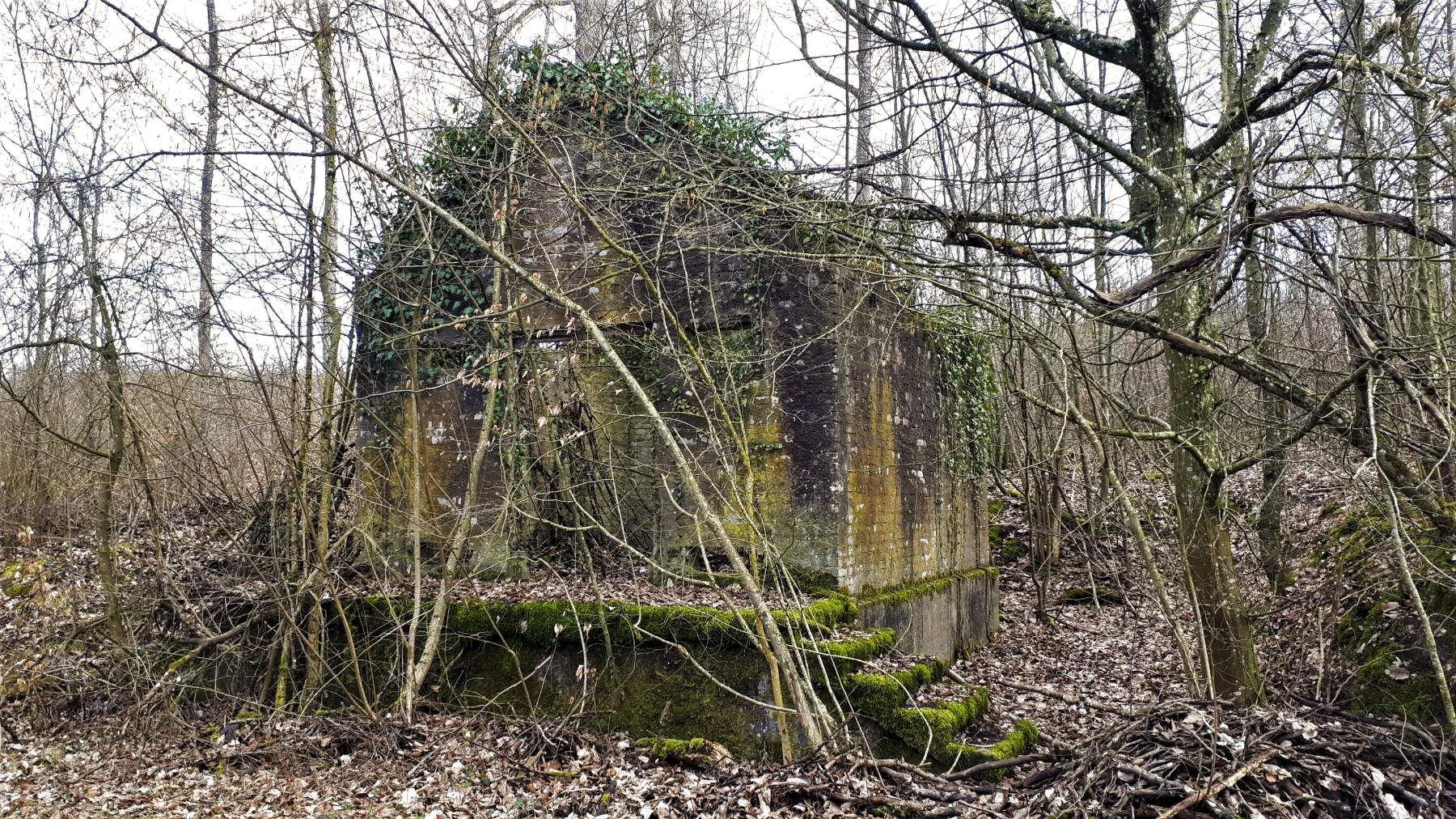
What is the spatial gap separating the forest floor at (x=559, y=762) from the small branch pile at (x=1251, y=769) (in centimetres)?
1

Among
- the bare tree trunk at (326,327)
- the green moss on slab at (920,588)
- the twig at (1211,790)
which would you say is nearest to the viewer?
the twig at (1211,790)

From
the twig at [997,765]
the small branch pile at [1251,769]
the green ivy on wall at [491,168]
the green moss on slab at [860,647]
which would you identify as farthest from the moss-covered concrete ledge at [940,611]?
the green ivy on wall at [491,168]

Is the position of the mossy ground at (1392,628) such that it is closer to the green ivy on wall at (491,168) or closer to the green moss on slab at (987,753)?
the green moss on slab at (987,753)

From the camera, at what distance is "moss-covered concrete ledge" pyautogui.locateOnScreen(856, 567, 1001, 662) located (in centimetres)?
822

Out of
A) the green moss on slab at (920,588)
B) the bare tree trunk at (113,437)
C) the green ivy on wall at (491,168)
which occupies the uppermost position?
the green ivy on wall at (491,168)

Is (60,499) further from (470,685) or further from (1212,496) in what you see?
(1212,496)

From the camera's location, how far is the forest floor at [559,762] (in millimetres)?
4797

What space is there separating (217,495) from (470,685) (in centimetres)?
266

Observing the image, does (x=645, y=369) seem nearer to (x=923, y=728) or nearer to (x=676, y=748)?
(x=676, y=748)

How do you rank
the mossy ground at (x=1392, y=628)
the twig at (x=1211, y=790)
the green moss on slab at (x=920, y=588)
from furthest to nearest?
the green moss on slab at (x=920, y=588)
the mossy ground at (x=1392, y=628)
the twig at (x=1211, y=790)

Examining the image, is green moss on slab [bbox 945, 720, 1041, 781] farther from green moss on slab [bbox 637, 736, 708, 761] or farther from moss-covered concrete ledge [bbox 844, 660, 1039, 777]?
green moss on slab [bbox 637, 736, 708, 761]

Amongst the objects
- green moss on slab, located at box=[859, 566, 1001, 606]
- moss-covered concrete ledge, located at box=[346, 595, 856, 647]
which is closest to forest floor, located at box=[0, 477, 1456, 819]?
moss-covered concrete ledge, located at box=[346, 595, 856, 647]

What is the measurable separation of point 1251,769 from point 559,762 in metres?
4.24

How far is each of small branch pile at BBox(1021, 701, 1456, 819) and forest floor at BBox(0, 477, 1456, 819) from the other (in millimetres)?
14
